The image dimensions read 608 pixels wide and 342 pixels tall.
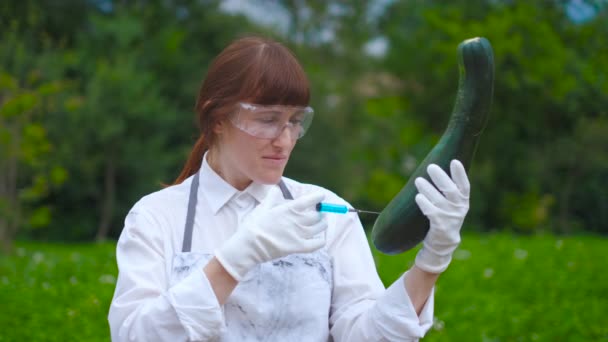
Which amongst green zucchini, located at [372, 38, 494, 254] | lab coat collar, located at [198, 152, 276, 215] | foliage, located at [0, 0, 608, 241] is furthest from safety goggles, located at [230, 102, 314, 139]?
foliage, located at [0, 0, 608, 241]

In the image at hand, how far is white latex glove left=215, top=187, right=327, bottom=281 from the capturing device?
2252 millimetres

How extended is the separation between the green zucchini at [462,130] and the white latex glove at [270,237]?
295 millimetres

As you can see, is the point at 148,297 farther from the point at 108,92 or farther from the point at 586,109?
the point at 108,92

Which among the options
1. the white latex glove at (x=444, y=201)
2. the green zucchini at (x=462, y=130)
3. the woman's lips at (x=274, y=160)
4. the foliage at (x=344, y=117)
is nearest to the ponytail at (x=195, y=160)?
the woman's lips at (x=274, y=160)

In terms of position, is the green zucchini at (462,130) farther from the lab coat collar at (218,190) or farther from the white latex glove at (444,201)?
the lab coat collar at (218,190)

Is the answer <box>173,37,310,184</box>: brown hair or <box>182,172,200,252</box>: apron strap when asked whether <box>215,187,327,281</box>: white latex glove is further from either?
<box>173,37,310,184</box>: brown hair

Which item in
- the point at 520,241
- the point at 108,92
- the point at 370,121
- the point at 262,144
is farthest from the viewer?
the point at 370,121

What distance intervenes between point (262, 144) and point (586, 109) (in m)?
6.80

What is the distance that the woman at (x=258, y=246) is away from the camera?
7.41 feet

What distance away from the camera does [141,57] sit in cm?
1847

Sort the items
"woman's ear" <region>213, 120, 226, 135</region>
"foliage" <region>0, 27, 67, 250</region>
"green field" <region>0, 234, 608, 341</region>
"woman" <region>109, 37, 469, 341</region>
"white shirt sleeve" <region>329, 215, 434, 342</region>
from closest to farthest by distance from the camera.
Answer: "woman" <region>109, 37, 469, 341</region>, "white shirt sleeve" <region>329, 215, 434, 342</region>, "woman's ear" <region>213, 120, 226, 135</region>, "green field" <region>0, 234, 608, 341</region>, "foliage" <region>0, 27, 67, 250</region>

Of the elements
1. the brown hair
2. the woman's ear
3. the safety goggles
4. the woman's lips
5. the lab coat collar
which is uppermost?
the brown hair

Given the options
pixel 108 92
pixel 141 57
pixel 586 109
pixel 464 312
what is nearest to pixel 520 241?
pixel 586 109

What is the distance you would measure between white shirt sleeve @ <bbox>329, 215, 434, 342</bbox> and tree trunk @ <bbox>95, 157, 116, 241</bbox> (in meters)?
15.2
